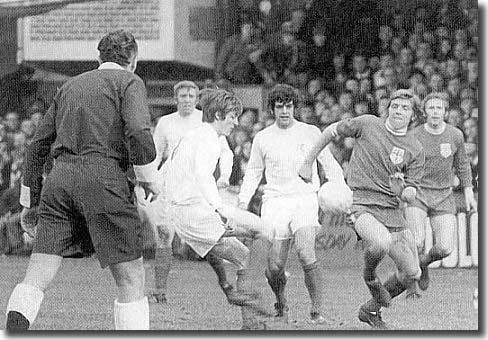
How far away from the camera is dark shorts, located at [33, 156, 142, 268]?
440 centimetres

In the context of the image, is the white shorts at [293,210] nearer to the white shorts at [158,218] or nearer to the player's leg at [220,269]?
the player's leg at [220,269]

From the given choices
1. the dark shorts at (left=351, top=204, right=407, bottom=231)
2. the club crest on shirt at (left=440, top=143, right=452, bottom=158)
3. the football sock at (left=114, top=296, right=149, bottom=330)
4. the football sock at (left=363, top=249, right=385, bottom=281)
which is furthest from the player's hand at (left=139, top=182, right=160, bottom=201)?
the club crest on shirt at (left=440, top=143, right=452, bottom=158)

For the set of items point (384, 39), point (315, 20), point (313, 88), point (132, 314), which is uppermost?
point (315, 20)

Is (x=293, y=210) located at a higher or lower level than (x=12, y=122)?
lower

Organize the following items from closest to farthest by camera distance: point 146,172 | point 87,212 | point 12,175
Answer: point 87,212 → point 146,172 → point 12,175

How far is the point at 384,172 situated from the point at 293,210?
53 centimetres

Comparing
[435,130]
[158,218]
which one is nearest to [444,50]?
[435,130]

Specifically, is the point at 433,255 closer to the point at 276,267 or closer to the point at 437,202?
the point at 437,202

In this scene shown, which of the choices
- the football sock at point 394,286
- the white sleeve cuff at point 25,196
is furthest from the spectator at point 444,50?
the white sleeve cuff at point 25,196

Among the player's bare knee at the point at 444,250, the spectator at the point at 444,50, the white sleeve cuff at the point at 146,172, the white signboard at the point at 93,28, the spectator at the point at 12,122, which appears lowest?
the player's bare knee at the point at 444,250

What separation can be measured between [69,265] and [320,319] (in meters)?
1.39

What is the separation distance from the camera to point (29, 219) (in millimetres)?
4812

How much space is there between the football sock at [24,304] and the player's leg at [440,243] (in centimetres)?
204

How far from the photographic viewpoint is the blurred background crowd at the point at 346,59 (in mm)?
4832
